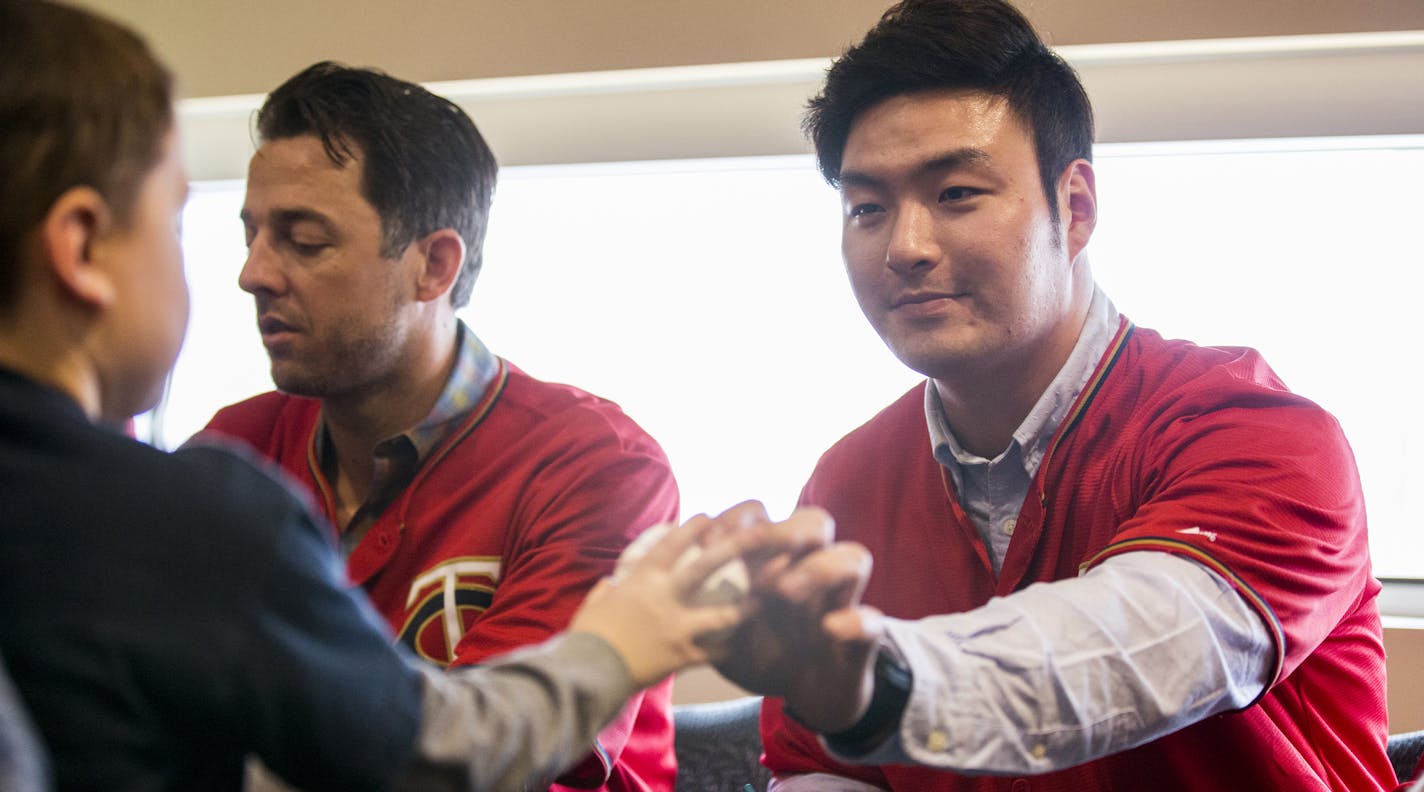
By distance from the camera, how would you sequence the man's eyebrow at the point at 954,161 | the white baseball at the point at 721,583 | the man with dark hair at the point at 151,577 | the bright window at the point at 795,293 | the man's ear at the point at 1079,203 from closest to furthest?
the man with dark hair at the point at 151,577 < the white baseball at the point at 721,583 < the man's eyebrow at the point at 954,161 < the man's ear at the point at 1079,203 < the bright window at the point at 795,293

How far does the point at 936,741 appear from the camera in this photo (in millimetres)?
927

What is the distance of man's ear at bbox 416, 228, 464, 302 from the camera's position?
1715 mm

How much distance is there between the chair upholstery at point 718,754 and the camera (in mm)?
1715

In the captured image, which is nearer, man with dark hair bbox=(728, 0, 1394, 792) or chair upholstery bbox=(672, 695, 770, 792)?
man with dark hair bbox=(728, 0, 1394, 792)

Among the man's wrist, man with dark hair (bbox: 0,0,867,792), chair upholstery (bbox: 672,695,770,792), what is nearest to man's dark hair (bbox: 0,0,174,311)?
man with dark hair (bbox: 0,0,867,792)

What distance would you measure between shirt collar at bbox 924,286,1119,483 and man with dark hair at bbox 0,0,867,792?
0.75 metres

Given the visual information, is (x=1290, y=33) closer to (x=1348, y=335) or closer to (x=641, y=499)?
(x=1348, y=335)

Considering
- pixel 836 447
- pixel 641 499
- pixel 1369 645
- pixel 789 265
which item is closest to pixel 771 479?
pixel 789 265

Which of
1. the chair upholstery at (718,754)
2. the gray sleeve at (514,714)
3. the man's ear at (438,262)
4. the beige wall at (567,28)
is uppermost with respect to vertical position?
the beige wall at (567,28)

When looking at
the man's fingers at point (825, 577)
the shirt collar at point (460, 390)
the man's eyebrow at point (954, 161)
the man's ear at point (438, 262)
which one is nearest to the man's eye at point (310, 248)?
the man's ear at point (438, 262)

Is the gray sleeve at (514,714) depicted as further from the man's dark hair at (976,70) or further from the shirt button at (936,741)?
the man's dark hair at (976,70)

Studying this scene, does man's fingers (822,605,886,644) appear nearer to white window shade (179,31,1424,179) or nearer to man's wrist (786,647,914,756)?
man's wrist (786,647,914,756)

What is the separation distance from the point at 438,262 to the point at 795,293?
0.78 meters

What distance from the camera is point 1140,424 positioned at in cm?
134
